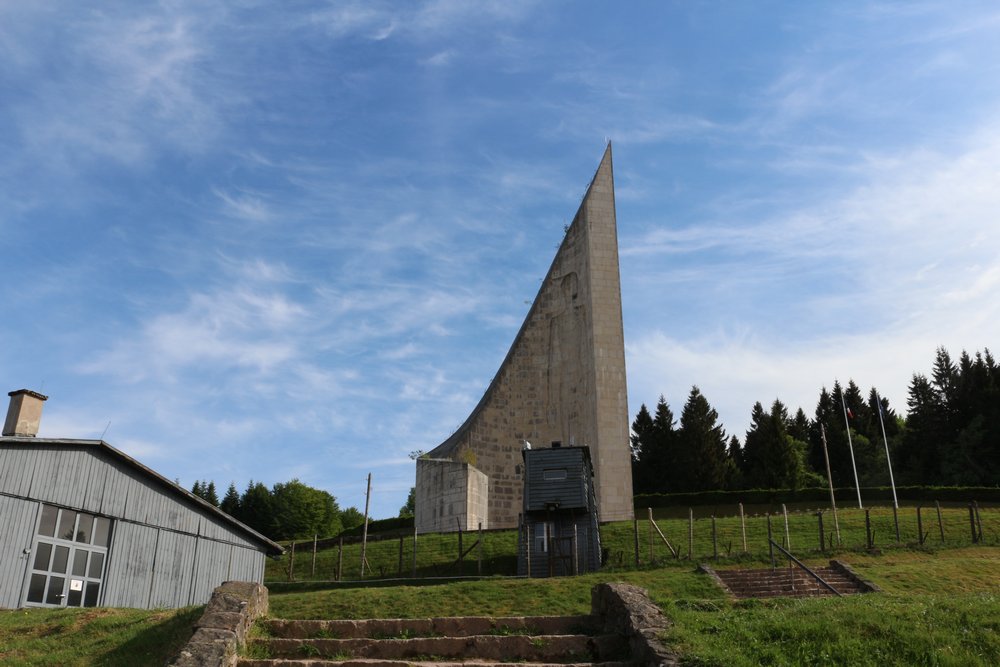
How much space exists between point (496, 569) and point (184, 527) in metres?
9.86

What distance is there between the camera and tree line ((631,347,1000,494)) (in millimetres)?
52188

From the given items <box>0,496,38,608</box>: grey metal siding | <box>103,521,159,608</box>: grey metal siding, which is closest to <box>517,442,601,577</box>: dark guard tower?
<box>103,521,159,608</box>: grey metal siding

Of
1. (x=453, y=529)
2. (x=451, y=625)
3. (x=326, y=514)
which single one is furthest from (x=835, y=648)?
(x=326, y=514)

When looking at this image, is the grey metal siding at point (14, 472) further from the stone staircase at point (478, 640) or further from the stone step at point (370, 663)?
the stone step at point (370, 663)

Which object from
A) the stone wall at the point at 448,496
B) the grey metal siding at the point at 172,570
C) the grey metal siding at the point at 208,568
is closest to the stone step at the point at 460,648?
the grey metal siding at the point at 172,570

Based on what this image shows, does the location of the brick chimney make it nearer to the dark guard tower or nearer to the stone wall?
the dark guard tower

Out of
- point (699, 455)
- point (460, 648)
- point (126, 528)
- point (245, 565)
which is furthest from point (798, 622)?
point (699, 455)

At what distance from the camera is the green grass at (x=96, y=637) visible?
10078 mm

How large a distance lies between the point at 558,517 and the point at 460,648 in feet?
49.9

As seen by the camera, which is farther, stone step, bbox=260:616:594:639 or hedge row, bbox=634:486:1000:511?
hedge row, bbox=634:486:1000:511

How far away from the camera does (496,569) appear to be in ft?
85.8

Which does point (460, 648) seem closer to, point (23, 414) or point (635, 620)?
point (635, 620)

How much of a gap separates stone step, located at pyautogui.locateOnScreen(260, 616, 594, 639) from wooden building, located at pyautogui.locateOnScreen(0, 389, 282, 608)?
26.9 feet

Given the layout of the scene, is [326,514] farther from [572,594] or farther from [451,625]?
[451,625]
